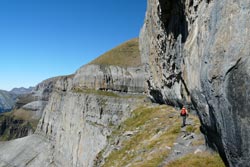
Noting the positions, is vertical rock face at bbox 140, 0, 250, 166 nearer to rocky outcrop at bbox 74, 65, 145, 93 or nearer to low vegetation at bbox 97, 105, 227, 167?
low vegetation at bbox 97, 105, 227, 167

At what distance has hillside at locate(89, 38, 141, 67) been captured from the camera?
355 feet

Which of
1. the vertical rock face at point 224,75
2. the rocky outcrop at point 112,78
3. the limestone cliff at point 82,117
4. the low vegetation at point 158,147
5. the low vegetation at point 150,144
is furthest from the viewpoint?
the rocky outcrop at point 112,78

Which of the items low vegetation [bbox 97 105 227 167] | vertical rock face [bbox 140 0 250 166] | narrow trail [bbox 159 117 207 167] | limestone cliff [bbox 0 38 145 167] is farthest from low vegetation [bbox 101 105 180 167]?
limestone cliff [bbox 0 38 145 167]

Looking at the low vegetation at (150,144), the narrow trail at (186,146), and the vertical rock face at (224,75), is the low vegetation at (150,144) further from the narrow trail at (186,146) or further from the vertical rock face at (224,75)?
the vertical rock face at (224,75)

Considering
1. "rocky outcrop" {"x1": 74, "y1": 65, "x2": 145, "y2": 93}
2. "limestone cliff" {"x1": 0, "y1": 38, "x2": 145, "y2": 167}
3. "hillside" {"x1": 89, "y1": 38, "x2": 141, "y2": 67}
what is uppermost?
"hillside" {"x1": 89, "y1": 38, "x2": 141, "y2": 67}

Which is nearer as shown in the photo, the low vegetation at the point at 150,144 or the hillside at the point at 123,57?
the low vegetation at the point at 150,144

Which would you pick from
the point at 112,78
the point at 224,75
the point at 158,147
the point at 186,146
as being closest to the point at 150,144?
the point at 158,147

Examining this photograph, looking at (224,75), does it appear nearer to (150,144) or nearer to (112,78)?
(150,144)

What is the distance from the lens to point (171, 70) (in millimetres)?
35562

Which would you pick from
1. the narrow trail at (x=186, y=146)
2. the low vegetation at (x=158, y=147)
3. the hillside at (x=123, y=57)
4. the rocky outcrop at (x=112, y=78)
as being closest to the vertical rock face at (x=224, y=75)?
the low vegetation at (x=158, y=147)

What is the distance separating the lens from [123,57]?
378ft

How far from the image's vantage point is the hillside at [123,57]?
10806 centimetres

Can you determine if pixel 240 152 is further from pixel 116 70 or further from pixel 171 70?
pixel 116 70

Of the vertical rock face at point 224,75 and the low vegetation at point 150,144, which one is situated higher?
the vertical rock face at point 224,75
